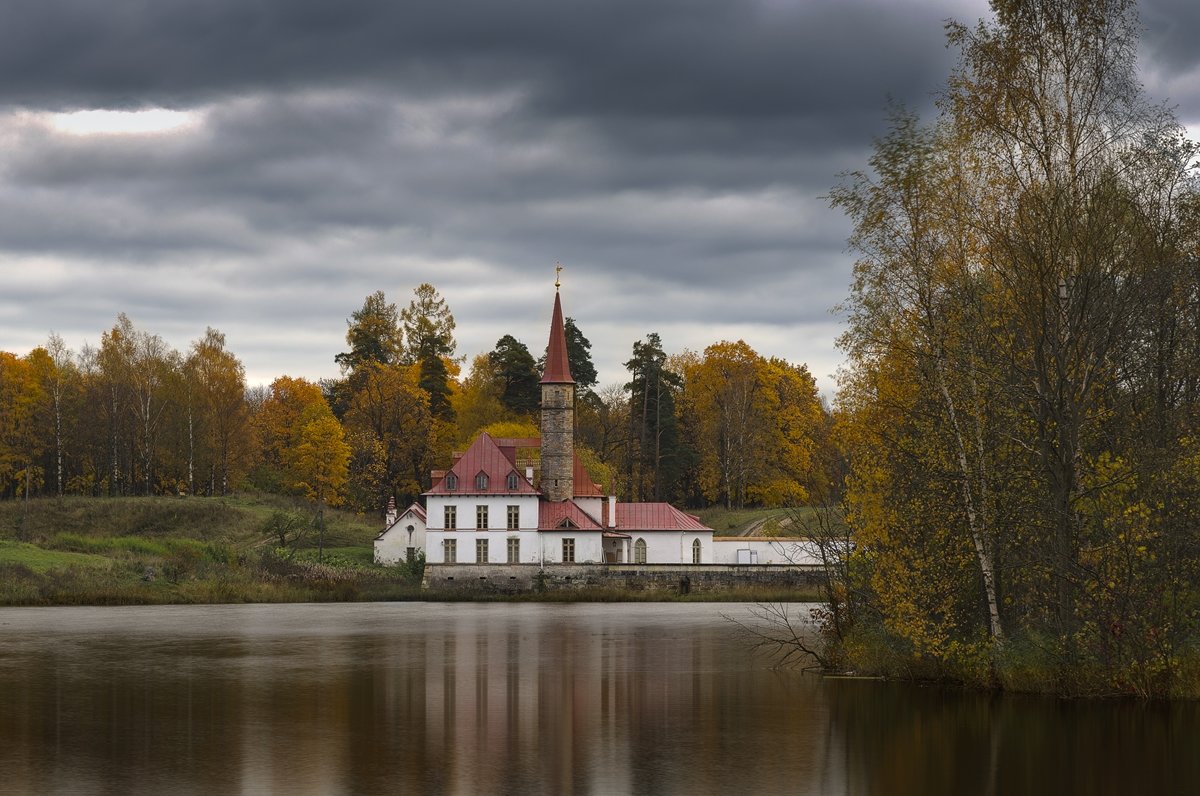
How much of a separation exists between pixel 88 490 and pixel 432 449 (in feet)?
84.4

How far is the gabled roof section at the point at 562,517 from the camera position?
70.3 meters

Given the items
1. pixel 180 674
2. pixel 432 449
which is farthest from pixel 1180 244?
pixel 432 449

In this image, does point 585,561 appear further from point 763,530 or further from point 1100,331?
point 1100,331

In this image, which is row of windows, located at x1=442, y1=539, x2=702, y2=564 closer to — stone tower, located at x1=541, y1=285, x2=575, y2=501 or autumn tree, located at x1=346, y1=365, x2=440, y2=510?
stone tower, located at x1=541, y1=285, x2=575, y2=501

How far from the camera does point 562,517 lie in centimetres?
7056

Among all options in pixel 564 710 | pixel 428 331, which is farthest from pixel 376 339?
pixel 564 710

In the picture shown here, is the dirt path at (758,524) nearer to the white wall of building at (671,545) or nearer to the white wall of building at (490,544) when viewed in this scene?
the white wall of building at (671,545)

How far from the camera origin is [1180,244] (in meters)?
31.4

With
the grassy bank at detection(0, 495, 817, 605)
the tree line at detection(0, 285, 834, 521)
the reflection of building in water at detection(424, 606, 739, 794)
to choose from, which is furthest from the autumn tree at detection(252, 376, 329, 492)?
the reflection of building in water at detection(424, 606, 739, 794)

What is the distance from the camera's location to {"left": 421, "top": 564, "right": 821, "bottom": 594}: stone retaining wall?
221ft

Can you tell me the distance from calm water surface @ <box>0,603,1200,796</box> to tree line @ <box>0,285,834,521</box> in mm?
54717

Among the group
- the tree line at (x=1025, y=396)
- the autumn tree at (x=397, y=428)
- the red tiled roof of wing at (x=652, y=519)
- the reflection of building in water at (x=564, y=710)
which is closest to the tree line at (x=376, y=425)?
the autumn tree at (x=397, y=428)

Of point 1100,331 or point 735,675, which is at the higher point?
point 1100,331

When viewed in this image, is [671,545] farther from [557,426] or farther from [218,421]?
[218,421]
